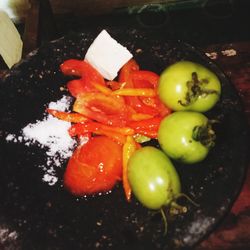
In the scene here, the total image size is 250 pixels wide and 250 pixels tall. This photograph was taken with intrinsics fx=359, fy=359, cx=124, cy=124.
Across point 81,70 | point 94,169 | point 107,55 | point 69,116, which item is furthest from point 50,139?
point 107,55

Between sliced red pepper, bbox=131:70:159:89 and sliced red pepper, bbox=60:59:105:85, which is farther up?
sliced red pepper, bbox=60:59:105:85

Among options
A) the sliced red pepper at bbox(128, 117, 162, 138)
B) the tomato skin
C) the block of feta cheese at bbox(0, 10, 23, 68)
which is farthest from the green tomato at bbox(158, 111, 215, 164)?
the block of feta cheese at bbox(0, 10, 23, 68)

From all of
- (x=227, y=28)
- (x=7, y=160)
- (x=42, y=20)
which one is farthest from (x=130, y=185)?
(x=227, y=28)

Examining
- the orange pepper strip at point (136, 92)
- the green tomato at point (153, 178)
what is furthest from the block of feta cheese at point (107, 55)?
the green tomato at point (153, 178)

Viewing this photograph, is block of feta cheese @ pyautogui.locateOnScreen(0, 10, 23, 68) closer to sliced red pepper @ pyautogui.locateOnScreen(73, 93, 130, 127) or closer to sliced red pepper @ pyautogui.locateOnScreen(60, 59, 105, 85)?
sliced red pepper @ pyautogui.locateOnScreen(60, 59, 105, 85)

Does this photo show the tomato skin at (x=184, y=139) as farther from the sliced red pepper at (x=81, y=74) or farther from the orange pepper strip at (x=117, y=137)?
the sliced red pepper at (x=81, y=74)
